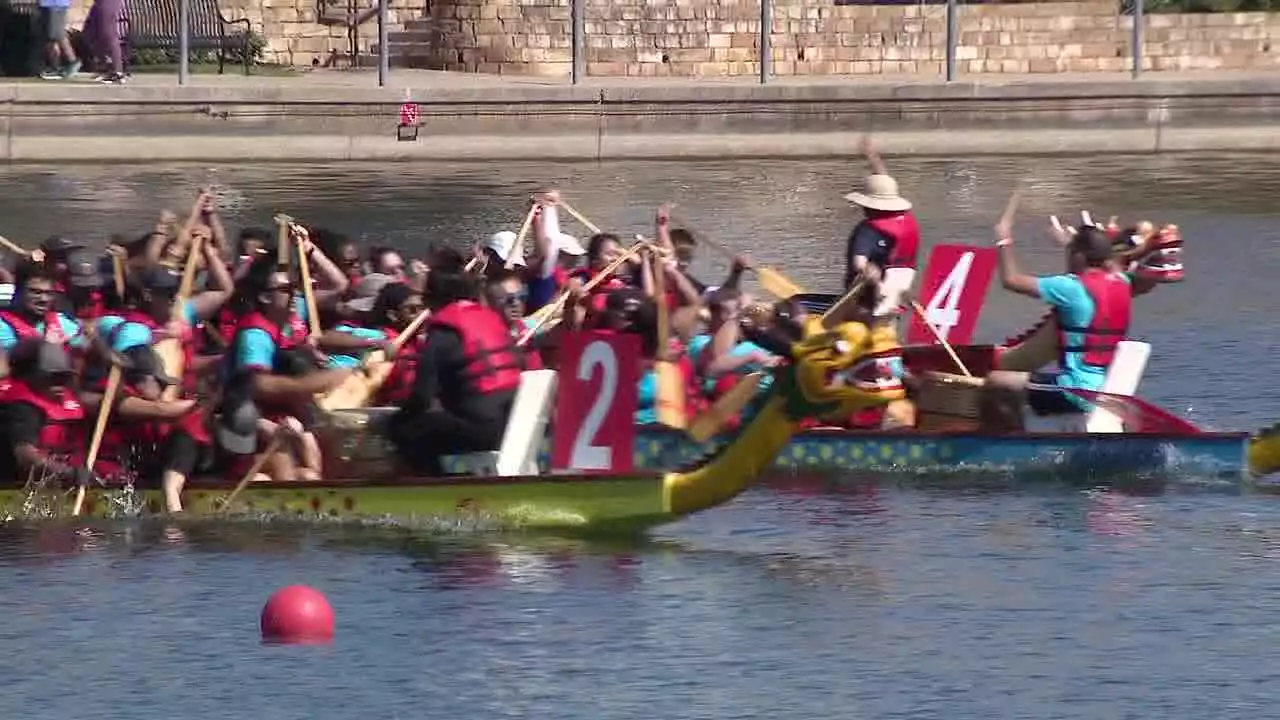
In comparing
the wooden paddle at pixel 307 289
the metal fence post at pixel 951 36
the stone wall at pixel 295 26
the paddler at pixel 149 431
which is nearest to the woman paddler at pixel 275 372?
the paddler at pixel 149 431

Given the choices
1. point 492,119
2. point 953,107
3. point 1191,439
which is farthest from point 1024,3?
point 1191,439

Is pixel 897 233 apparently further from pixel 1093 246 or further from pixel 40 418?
pixel 40 418

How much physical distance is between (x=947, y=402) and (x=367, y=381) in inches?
142

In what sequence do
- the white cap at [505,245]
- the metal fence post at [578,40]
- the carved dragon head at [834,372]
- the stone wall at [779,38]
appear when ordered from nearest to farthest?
1. the carved dragon head at [834,372]
2. the white cap at [505,245]
3. the metal fence post at [578,40]
4. the stone wall at [779,38]

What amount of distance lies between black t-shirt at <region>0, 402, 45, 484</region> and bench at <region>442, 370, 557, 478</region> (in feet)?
7.64

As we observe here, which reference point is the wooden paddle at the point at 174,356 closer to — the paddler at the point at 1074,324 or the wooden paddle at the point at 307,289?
the wooden paddle at the point at 307,289

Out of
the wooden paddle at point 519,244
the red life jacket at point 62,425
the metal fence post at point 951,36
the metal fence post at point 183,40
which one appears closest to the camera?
the red life jacket at point 62,425

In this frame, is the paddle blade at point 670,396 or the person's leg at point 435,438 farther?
the paddle blade at point 670,396

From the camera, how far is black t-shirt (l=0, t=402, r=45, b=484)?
1631 centimetres

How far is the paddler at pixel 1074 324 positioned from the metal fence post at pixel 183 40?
17.7m

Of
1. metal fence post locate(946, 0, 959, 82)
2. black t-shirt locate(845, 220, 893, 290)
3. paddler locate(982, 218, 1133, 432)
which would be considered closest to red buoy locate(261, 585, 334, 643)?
paddler locate(982, 218, 1133, 432)

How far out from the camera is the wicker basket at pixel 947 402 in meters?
18.3

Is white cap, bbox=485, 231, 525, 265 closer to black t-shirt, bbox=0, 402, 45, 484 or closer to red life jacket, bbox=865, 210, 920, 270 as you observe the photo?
red life jacket, bbox=865, 210, 920, 270

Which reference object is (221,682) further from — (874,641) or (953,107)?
(953,107)
